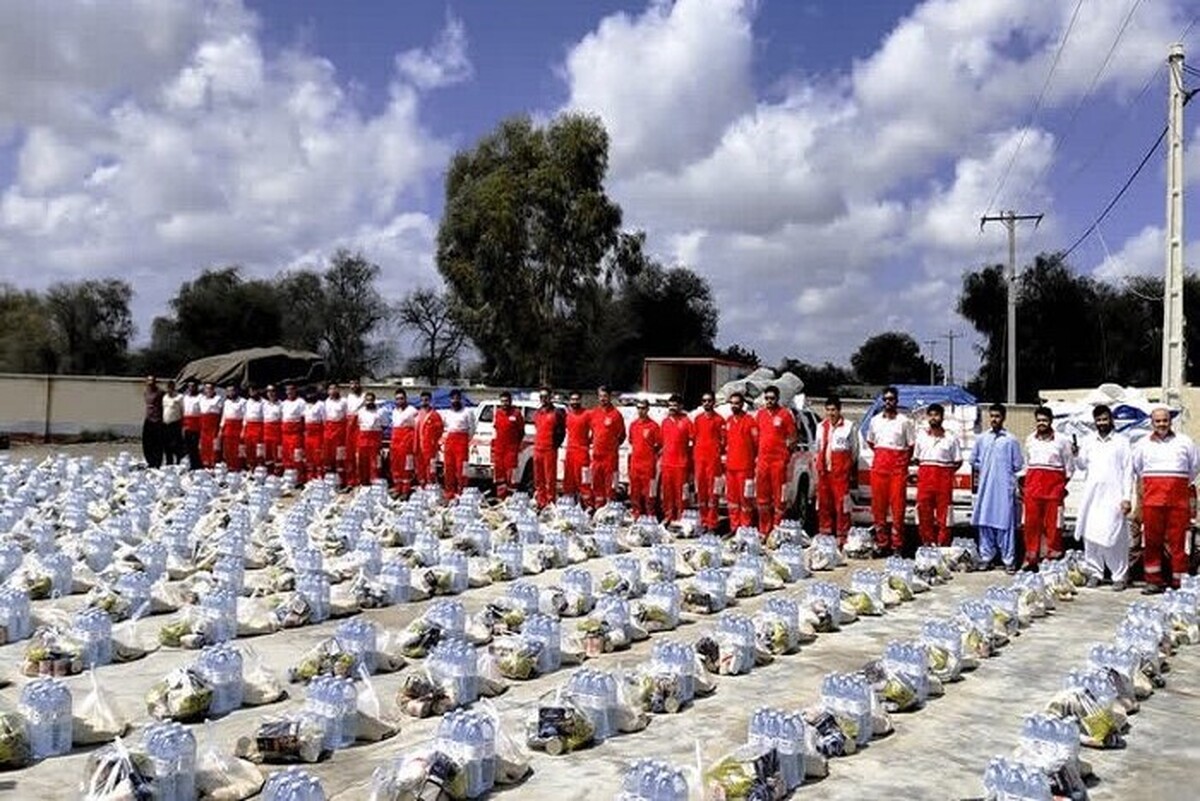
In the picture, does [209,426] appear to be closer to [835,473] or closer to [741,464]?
[741,464]

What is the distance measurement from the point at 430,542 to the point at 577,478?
4.88m

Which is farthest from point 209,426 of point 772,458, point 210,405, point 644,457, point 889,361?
point 889,361

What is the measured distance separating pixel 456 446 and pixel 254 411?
442 cm

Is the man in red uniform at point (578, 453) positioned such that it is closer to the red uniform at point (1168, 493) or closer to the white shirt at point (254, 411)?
the white shirt at point (254, 411)

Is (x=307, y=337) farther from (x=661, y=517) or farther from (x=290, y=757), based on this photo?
(x=290, y=757)

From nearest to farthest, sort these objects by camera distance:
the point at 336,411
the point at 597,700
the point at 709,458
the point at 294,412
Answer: the point at 597,700 → the point at 709,458 → the point at 336,411 → the point at 294,412

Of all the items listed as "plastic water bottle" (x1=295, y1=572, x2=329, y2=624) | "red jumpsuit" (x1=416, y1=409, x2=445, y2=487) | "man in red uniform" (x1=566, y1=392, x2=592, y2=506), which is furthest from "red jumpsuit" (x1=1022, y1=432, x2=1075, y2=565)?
"red jumpsuit" (x1=416, y1=409, x2=445, y2=487)

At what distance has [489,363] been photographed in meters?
41.0

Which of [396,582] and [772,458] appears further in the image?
[772,458]

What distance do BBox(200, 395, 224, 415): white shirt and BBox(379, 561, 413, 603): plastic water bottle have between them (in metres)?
11.1

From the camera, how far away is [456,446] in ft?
53.6

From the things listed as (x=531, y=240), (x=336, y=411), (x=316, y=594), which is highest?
(x=531, y=240)

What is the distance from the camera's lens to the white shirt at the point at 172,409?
19.6 m

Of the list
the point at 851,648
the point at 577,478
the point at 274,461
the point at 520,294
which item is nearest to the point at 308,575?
the point at 851,648
